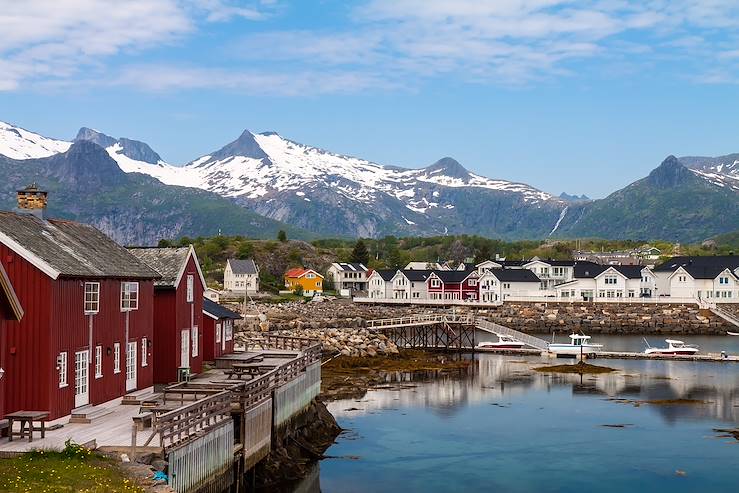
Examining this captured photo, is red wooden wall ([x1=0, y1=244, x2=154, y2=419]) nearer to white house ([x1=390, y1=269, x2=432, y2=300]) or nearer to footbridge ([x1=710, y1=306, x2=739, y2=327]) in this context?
footbridge ([x1=710, y1=306, x2=739, y2=327])

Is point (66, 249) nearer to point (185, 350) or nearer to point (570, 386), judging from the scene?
point (185, 350)

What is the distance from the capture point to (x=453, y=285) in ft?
485

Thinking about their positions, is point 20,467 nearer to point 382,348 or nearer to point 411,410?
point 411,410

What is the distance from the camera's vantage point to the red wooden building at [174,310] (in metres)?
38.0

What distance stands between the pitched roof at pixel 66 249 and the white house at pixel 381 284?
11840 cm

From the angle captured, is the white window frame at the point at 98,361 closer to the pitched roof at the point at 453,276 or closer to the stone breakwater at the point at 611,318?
the stone breakwater at the point at 611,318

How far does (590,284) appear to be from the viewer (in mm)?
134125

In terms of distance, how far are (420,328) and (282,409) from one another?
6338 cm

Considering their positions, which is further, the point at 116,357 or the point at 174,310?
the point at 174,310

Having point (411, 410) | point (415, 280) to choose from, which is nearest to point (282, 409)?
point (411, 410)

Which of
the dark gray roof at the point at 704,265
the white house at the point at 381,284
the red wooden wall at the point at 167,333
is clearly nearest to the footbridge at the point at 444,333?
the red wooden wall at the point at 167,333

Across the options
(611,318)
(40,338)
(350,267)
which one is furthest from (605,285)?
A: (40,338)

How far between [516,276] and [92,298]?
111 meters

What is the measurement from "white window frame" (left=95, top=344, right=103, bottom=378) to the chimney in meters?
5.53
